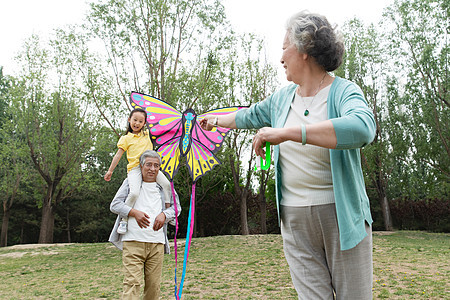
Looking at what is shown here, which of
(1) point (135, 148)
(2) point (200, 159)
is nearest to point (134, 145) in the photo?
(1) point (135, 148)

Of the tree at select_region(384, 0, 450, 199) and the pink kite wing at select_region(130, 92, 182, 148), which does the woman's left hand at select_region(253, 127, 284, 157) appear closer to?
the pink kite wing at select_region(130, 92, 182, 148)

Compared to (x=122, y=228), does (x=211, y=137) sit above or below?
above

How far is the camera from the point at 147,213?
349 centimetres

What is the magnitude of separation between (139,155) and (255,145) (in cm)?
268

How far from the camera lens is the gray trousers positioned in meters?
1.51

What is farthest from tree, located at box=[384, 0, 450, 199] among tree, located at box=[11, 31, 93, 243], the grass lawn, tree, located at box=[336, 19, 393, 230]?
tree, located at box=[11, 31, 93, 243]

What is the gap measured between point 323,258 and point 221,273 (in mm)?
5699

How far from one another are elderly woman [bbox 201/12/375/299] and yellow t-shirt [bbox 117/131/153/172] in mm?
2470

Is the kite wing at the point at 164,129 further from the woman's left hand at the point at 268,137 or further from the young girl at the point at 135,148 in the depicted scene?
the woman's left hand at the point at 268,137

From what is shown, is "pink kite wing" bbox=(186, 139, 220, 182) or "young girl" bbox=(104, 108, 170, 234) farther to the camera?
"pink kite wing" bbox=(186, 139, 220, 182)

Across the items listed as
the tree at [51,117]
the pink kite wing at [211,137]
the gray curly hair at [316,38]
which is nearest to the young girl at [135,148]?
the pink kite wing at [211,137]

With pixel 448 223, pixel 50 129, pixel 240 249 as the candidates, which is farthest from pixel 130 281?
pixel 448 223

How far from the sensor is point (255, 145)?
1437mm

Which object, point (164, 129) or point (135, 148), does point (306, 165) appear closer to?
point (164, 129)
